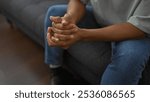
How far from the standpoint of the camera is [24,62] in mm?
1683

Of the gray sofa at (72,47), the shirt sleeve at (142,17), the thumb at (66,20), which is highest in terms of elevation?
the shirt sleeve at (142,17)

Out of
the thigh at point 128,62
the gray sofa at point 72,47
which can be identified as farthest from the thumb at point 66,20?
the thigh at point 128,62

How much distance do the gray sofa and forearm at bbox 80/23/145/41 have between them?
111mm

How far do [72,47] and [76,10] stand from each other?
19 cm

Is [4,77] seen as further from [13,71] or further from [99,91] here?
[99,91]

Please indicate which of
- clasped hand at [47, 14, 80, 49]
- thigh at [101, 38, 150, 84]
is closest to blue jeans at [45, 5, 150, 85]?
thigh at [101, 38, 150, 84]

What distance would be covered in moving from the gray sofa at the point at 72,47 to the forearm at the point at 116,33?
0.11 meters

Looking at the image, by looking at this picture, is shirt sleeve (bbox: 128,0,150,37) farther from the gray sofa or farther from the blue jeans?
the gray sofa

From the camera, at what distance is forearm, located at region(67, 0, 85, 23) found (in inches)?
49.6

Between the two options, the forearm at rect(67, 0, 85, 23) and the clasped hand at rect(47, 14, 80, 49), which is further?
the forearm at rect(67, 0, 85, 23)

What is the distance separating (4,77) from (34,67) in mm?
193

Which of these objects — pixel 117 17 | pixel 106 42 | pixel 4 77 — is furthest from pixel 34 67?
pixel 117 17

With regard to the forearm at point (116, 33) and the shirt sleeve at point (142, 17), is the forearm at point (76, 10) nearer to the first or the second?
the forearm at point (116, 33)

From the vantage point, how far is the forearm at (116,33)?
109cm
